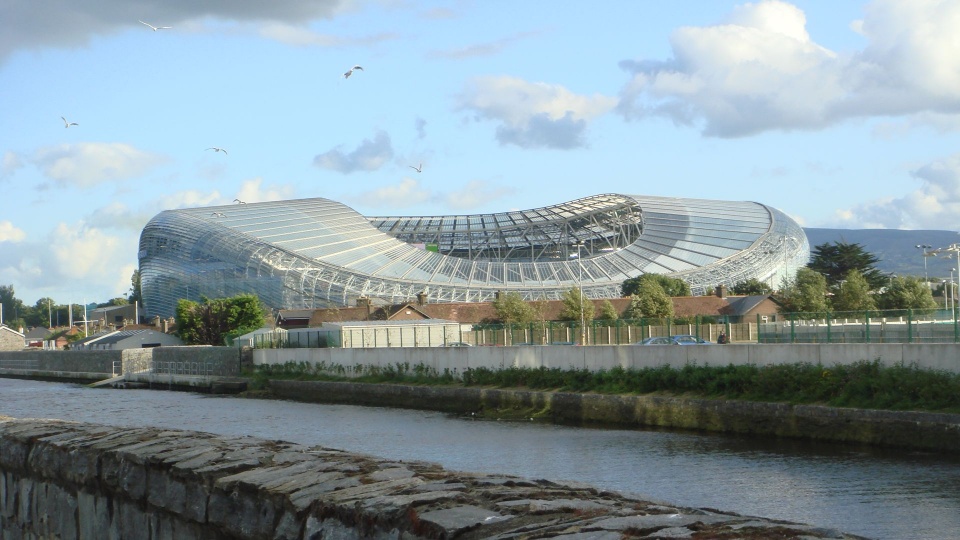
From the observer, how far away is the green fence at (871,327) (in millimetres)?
30328

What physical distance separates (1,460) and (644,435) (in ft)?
69.4

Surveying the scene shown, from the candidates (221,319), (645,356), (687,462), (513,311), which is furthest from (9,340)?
(687,462)

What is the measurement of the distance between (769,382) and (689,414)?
103 inches

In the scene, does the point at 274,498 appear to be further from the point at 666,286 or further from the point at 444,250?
the point at 444,250

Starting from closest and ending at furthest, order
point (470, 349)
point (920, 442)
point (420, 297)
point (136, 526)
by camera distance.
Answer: point (136, 526) → point (920, 442) → point (470, 349) → point (420, 297)

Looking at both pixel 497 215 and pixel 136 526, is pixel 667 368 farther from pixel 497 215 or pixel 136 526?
pixel 497 215

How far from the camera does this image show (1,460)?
12.4m

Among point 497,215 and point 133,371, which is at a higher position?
point 497,215

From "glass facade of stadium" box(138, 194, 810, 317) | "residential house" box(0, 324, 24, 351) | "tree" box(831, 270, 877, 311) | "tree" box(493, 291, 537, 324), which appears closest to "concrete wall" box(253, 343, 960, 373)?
"tree" box(493, 291, 537, 324)

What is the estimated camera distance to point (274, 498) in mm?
7293

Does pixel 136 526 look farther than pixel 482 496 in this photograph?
Yes

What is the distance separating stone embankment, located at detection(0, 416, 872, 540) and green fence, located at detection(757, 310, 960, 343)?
2425cm

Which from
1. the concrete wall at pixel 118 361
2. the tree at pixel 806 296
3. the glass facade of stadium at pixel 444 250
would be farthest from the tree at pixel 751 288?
the concrete wall at pixel 118 361

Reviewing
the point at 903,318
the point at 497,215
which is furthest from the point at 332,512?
the point at 497,215
